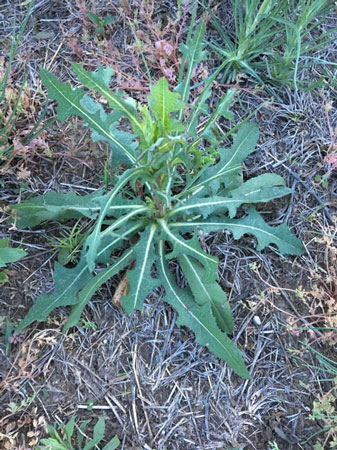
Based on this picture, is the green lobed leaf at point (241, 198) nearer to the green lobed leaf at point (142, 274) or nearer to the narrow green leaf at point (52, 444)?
the green lobed leaf at point (142, 274)

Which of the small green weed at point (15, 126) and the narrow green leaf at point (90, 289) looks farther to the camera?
the small green weed at point (15, 126)

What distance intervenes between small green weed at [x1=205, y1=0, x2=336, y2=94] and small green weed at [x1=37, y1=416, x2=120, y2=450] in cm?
166

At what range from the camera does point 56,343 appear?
1.73 m

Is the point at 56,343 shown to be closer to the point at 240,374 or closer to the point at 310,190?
the point at 240,374

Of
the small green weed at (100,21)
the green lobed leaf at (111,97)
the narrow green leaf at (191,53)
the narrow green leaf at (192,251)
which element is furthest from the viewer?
the small green weed at (100,21)

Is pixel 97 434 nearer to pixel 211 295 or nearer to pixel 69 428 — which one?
pixel 69 428

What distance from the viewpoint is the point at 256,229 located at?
1.85 metres

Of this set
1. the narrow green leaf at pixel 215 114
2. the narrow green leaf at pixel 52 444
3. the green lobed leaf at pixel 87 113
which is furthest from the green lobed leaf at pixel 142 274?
the narrow green leaf at pixel 52 444

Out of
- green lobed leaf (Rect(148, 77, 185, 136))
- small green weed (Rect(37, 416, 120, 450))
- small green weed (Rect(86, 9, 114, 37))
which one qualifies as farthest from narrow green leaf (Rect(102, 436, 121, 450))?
small green weed (Rect(86, 9, 114, 37))

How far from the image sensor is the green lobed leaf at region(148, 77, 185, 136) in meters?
1.33

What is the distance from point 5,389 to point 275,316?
1.18 meters

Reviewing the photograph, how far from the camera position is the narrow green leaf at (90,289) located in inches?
65.6

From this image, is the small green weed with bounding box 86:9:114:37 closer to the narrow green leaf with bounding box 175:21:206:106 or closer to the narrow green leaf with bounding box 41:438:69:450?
the narrow green leaf with bounding box 175:21:206:106

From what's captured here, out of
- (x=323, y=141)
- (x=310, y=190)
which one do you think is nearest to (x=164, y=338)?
(x=310, y=190)
